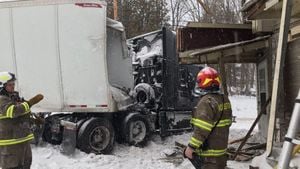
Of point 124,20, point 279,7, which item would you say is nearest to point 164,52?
point 279,7

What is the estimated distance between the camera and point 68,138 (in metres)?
10.4

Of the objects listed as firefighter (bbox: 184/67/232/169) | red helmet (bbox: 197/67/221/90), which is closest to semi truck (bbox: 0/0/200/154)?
firefighter (bbox: 184/67/232/169)

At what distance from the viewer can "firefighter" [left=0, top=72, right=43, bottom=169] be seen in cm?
661

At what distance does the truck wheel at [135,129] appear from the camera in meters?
11.4

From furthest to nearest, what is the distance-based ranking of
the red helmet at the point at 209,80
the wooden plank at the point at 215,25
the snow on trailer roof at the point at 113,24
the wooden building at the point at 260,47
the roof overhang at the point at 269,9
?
the snow on trailer roof at the point at 113,24 < the wooden plank at the point at 215,25 < the wooden building at the point at 260,47 < the roof overhang at the point at 269,9 < the red helmet at the point at 209,80

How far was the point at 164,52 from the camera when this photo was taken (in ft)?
41.7

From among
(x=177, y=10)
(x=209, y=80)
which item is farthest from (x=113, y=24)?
(x=177, y=10)

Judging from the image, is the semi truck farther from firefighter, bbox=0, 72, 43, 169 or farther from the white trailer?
firefighter, bbox=0, 72, 43, 169

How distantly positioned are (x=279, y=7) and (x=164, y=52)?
640 centimetres

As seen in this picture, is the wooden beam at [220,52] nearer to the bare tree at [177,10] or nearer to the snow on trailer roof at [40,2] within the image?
the snow on trailer roof at [40,2]

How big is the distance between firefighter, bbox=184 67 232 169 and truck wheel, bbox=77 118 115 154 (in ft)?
17.7

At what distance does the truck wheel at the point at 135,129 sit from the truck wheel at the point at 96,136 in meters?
0.51

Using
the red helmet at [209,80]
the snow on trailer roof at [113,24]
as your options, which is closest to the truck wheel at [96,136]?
the snow on trailer roof at [113,24]

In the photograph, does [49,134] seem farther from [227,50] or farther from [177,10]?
[177,10]
